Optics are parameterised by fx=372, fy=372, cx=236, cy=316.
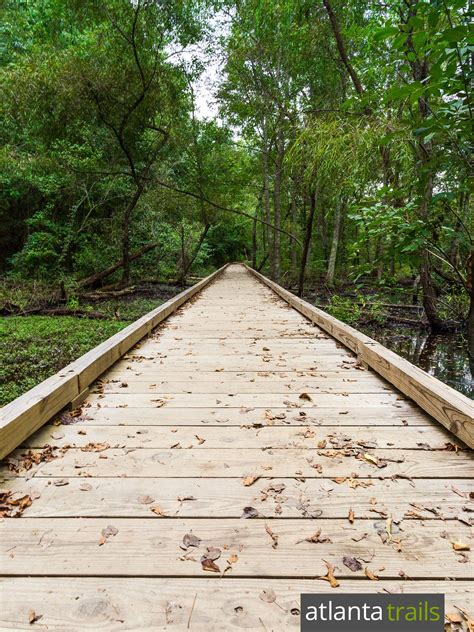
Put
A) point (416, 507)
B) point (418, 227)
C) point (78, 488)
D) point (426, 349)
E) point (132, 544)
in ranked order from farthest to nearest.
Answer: point (426, 349) → point (418, 227) → point (78, 488) → point (416, 507) → point (132, 544)

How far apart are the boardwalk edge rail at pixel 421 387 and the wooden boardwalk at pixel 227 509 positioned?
0.07m

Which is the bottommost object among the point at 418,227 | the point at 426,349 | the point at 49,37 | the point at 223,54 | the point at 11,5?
the point at 426,349

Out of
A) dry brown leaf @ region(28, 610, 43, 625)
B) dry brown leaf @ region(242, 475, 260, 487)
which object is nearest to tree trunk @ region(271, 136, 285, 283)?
dry brown leaf @ region(242, 475, 260, 487)

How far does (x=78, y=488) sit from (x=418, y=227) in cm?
354

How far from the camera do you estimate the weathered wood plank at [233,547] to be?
3.45ft

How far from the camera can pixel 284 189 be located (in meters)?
20.0

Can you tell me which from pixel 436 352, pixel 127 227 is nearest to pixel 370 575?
pixel 436 352

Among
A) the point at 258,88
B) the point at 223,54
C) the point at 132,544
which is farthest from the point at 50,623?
the point at 223,54

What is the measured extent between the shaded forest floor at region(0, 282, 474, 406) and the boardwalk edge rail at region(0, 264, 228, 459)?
4.13 feet

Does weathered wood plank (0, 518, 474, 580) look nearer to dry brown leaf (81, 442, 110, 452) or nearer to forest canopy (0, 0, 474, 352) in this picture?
dry brown leaf (81, 442, 110, 452)

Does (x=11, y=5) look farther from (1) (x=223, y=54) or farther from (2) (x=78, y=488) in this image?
(2) (x=78, y=488)

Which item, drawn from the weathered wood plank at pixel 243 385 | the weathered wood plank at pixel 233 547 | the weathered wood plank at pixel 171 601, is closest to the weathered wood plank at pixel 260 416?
the weathered wood plank at pixel 243 385

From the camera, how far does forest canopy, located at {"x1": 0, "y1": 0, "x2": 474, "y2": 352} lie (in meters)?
4.20

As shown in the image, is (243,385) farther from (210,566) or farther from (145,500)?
(210,566)
